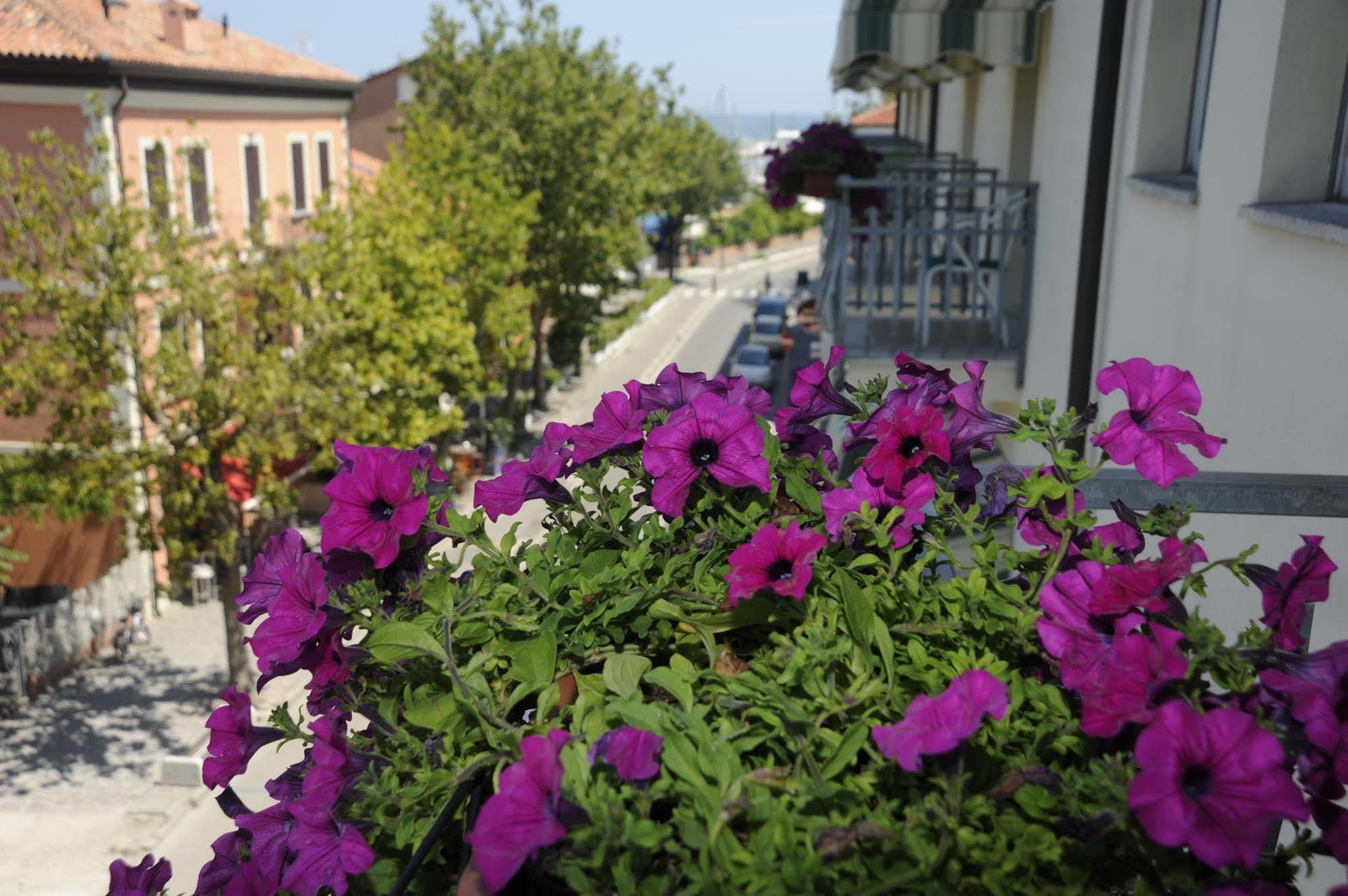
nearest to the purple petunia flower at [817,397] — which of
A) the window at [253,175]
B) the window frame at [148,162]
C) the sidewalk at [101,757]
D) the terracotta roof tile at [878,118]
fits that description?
the sidewalk at [101,757]

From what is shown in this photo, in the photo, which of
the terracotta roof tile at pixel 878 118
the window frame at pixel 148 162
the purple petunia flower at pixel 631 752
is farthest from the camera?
the terracotta roof tile at pixel 878 118

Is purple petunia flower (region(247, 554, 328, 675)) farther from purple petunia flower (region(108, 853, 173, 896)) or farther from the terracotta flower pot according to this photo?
the terracotta flower pot

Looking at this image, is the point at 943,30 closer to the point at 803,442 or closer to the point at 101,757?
the point at 803,442

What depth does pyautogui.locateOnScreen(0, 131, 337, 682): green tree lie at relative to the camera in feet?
45.9

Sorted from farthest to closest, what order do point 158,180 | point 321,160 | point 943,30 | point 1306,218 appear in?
point 321,160 < point 158,180 < point 943,30 < point 1306,218

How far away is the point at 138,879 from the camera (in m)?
1.67

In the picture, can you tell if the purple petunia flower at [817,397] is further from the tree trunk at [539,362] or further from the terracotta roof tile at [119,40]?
the tree trunk at [539,362]

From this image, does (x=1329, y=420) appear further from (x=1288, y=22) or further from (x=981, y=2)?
(x=981, y=2)

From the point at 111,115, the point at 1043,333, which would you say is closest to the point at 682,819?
the point at 1043,333

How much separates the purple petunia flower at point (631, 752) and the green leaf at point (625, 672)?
20cm

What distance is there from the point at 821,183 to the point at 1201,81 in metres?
4.23

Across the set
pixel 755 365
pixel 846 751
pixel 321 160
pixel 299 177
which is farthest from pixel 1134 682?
pixel 755 365

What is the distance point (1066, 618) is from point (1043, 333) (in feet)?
18.1

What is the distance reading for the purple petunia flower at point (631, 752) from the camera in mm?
1261
